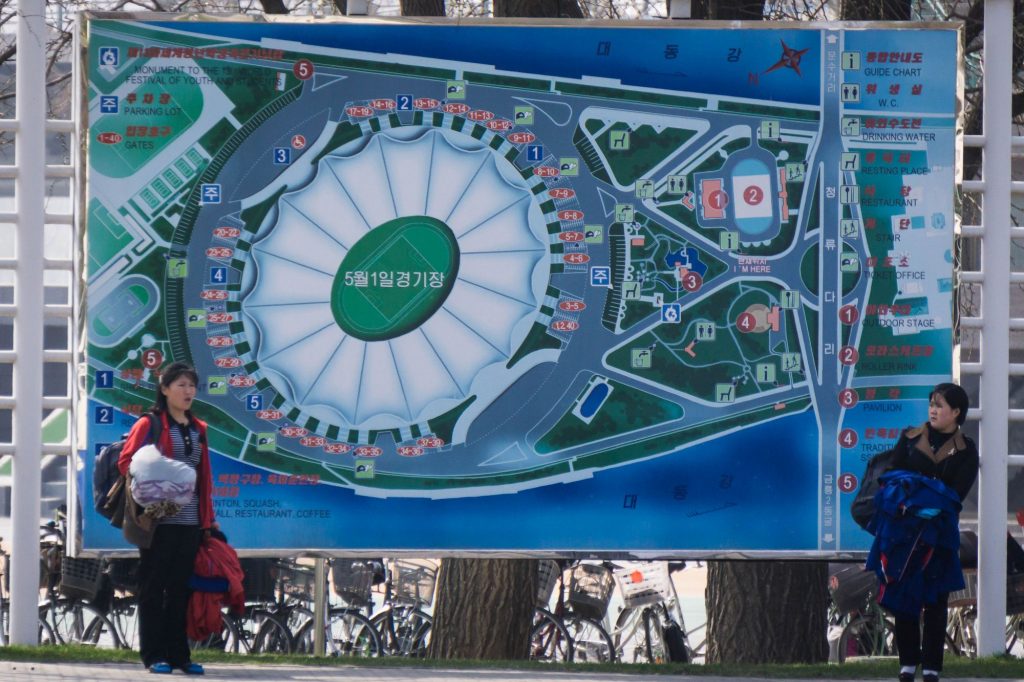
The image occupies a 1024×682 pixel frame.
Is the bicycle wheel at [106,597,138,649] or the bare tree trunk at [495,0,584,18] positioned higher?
the bare tree trunk at [495,0,584,18]

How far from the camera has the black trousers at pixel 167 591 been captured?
733 cm

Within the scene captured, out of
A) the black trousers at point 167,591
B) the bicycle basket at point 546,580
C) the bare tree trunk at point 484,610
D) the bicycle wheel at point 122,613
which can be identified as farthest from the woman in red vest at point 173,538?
the bicycle basket at point 546,580

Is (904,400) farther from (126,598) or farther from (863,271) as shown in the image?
(126,598)

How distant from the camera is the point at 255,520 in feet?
27.0

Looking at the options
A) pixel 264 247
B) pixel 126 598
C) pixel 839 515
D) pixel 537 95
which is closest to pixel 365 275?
pixel 264 247

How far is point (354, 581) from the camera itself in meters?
12.2

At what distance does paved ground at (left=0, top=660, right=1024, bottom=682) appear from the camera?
7.46 m

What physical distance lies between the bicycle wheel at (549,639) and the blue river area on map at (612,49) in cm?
471

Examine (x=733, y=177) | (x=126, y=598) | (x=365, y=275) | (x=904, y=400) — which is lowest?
(x=126, y=598)

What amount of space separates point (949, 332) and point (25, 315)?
5.26 m

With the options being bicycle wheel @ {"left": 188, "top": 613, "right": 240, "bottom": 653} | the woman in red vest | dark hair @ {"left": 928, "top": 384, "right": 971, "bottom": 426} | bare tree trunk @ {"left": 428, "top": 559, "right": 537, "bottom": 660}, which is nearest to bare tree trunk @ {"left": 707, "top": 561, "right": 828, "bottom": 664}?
bare tree trunk @ {"left": 428, "top": 559, "right": 537, "bottom": 660}

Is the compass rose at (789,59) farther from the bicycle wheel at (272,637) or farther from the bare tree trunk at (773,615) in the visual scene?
the bicycle wheel at (272,637)

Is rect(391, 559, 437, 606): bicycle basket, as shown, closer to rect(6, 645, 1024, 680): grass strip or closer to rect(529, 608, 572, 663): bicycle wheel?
rect(529, 608, 572, 663): bicycle wheel

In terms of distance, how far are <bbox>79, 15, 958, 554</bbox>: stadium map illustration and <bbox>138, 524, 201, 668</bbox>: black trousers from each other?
0.96 m
